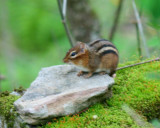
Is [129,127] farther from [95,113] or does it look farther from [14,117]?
[14,117]

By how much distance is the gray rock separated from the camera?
2.80 meters

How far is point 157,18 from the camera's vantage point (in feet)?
2.82

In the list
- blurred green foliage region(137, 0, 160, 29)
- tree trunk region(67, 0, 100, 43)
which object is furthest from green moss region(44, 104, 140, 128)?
tree trunk region(67, 0, 100, 43)

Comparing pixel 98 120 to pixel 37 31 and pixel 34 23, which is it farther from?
pixel 34 23

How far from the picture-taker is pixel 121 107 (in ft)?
10.1

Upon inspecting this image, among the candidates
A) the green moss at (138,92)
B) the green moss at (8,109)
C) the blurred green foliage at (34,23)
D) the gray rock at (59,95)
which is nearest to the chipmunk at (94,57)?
the gray rock at (59,95)

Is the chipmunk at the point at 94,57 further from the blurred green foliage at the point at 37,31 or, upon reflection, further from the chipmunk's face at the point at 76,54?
the blurred green foliage at the point at 37,31

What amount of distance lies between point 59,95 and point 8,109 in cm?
75

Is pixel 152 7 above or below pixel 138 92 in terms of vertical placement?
above

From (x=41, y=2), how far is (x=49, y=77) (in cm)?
737

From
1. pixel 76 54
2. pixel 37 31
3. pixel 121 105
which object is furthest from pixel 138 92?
pixel 37 31

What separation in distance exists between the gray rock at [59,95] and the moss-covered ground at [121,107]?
0.37 feet

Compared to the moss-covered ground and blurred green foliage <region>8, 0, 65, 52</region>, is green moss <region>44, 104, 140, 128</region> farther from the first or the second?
blurred green foliage <region>8, 0, 65, 52</region>

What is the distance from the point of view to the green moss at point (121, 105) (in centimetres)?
278
